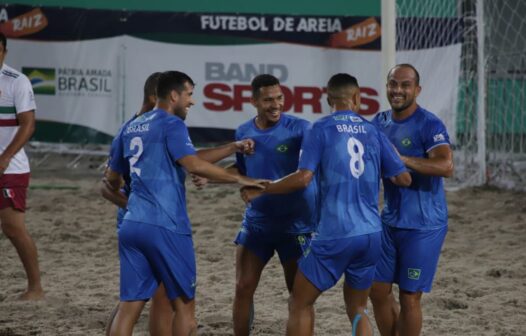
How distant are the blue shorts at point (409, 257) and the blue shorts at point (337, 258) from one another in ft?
1.73

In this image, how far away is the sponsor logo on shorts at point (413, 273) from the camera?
6930 mm

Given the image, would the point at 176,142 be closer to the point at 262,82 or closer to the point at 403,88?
the point at 262,82

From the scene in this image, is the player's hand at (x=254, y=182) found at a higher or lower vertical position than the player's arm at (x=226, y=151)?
lower

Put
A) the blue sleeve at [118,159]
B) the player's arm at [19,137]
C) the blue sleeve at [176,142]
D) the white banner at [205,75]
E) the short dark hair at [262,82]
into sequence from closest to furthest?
the blue sleeve at [176,142] → the blue sleeve at [118,159] → the short dark hair at [262,82] → the player's arm at [19,137] → the white banner at [205,75]

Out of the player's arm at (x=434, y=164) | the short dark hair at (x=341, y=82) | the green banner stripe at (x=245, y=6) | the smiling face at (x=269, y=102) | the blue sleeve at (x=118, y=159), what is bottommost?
the player's arm at (x=434, y=164)

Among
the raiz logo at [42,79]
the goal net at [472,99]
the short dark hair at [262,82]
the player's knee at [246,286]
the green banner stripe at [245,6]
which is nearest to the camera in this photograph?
the short dark hair at [262,82]

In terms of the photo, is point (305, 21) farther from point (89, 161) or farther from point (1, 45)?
point (1, 45)

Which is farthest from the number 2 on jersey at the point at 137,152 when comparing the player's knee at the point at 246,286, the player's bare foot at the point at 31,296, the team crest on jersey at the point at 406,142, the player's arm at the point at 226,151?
the player's bare foot at the point at 31,296

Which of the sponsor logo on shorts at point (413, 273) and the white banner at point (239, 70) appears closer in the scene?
the sponsor logo on shorts at point (413, 273)

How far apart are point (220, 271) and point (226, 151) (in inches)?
129

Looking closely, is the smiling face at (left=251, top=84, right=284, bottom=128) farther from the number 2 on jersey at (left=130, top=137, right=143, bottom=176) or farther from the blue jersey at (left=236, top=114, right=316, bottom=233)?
the number 2 on jersey at (left=130, top=137, right=143, bottom=176)

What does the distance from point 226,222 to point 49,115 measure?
14.0 ft

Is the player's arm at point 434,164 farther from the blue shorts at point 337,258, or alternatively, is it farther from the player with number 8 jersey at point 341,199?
the blue shorts at point 337,258

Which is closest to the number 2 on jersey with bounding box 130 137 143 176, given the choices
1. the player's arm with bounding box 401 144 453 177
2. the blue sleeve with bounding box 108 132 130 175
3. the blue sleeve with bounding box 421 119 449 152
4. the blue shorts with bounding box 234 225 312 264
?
the blue sleeve with bounding box 108 132 130 175
